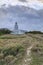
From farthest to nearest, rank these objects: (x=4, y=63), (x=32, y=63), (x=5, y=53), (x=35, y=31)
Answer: (x=35, y=31) → (x=5, y=53) → (x=4, y=63) → (x=32, y=63)

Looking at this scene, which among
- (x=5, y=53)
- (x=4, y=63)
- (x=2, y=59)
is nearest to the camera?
(x=4, y=63)

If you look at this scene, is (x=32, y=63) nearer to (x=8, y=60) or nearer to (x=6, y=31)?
(x=8, y=60)

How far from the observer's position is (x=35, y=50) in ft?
87.6

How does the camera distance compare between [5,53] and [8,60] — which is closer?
[8,60]

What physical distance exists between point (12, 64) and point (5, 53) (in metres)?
4.48

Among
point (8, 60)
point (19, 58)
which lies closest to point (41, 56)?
point (19, 58)

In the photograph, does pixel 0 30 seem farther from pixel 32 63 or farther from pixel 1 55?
pixel 32 63

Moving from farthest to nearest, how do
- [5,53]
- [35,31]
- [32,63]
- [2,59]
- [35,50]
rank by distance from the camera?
[35,31]
[35,50]
[5,53]
[2,59]
[32,63]

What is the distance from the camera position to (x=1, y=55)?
79.5 feet

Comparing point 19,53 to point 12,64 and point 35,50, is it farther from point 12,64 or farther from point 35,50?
point 12,64

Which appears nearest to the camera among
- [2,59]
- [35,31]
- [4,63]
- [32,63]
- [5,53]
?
[32,63]

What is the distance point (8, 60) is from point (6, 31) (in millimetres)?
48941

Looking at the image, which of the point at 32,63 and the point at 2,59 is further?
the point at 2,59

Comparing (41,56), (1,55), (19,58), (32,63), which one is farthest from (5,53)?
(32,63)
